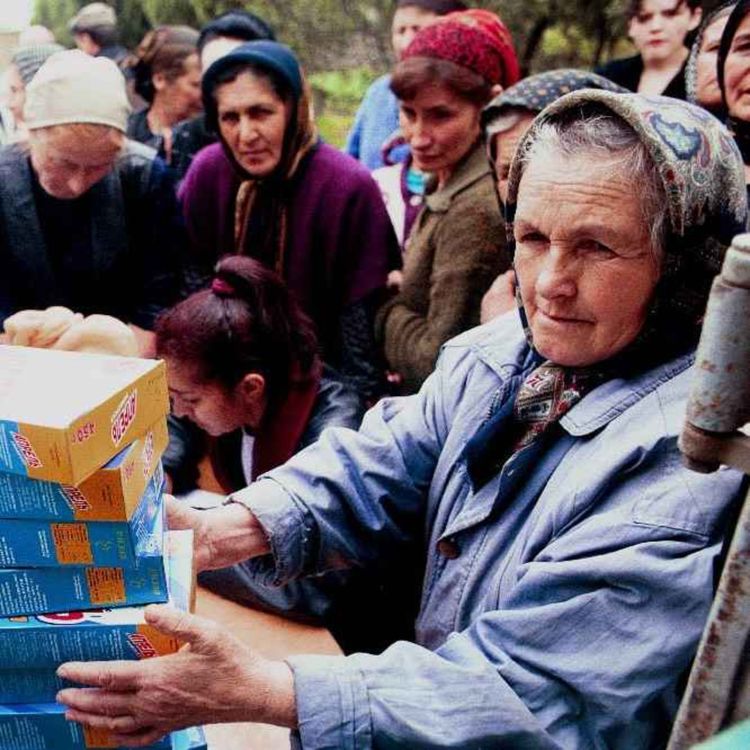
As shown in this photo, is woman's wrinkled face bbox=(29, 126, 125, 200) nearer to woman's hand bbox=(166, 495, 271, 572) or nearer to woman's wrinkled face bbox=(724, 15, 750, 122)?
woman's hand bbox=(166, 495, 271, 572)

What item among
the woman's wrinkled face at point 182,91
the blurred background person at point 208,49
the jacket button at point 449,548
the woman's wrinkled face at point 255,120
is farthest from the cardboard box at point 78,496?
the woman's wrinkled face at point 182,91

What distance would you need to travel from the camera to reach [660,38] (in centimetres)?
380

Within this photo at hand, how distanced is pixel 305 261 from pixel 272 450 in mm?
875

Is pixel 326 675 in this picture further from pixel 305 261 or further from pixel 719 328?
pixel 305 261

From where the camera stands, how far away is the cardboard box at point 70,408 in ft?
3.48

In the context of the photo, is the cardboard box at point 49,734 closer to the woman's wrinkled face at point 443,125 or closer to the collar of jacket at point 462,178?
the collar of jacket at point 462,178

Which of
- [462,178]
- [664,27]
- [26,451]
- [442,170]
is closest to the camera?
[26,451]

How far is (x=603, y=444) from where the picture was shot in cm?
125

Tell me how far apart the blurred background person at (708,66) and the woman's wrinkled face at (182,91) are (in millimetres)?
2858

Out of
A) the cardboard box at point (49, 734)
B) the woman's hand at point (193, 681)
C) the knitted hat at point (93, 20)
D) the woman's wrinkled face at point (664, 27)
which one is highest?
the knitted hat at point (93, 20)

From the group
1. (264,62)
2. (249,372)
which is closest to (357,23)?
(264,62)

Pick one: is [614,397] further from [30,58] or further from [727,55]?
[30,58]

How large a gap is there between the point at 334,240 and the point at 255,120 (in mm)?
515

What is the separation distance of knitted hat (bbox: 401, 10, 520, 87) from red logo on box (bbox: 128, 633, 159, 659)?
2202 millimetres
